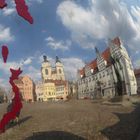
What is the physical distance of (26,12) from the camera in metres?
9.38

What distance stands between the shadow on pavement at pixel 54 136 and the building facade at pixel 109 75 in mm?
58878

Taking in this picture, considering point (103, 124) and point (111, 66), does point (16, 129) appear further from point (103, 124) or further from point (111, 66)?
point (111, 66)

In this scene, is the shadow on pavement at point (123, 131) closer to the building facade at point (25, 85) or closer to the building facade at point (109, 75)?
the building facade at point (25, 85)

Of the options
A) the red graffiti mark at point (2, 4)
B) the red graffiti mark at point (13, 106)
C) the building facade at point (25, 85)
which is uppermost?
the building facade at point (25, 85)

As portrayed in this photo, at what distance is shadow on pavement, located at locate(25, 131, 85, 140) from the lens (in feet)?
83.4

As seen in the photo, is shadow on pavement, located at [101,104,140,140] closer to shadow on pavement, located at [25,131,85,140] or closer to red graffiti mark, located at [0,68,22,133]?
shadow on pavement, located at [25,131,85,140]

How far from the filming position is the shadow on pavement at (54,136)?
83.4ft

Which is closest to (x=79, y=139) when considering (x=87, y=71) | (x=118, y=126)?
(x=118, y=126)

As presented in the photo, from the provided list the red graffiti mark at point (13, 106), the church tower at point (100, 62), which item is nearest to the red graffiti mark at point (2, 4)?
the red graffiti mark at point (13, 106)

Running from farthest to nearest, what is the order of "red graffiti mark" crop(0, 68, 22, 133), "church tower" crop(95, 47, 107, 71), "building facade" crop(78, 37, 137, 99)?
"church tower" crop(95, 47, 107, 71) → "building facade" crop(78, 37, 137, 99) → "red graffiti mark" crop(0, 68, 22, 133)

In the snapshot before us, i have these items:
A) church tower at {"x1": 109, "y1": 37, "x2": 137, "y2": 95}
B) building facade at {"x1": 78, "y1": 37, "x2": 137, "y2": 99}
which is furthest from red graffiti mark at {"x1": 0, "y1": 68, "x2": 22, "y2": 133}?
church tower at {"x1": 109, "y1": 37, "x2": 137, "y2": 95}

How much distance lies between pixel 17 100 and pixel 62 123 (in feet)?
74.8

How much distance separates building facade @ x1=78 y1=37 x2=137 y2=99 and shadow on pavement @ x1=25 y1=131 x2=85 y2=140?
2318 inches

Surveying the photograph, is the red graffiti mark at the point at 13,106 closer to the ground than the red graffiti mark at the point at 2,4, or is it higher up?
closer to the ground
